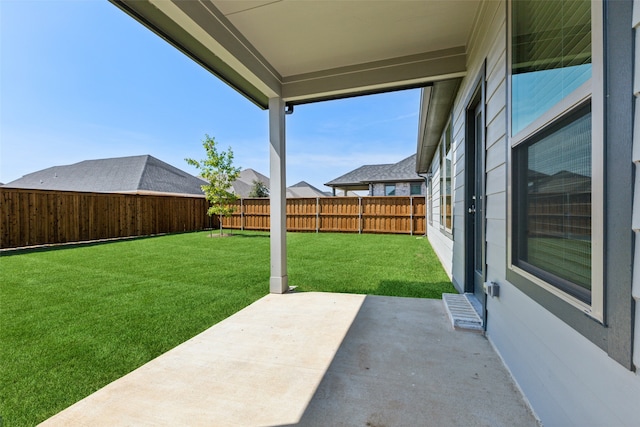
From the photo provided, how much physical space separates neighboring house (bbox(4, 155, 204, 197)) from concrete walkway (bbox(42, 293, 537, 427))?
17743 mm

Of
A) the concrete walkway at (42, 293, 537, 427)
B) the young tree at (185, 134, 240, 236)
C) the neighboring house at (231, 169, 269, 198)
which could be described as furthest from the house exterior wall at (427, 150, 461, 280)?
the neighboring house at (231, 169, 269, 198)

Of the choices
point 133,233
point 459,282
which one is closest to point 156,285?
point 459,282

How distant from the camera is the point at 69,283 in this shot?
401 cm

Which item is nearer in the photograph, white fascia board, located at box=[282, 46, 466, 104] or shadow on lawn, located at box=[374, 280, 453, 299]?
white fascia board, located at box=[282, 46, 466, 104]

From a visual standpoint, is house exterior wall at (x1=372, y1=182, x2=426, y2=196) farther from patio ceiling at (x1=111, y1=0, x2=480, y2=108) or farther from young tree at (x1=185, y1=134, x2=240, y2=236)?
patio ceiling at (x1=111, y1=0, x2=480, y2=108)

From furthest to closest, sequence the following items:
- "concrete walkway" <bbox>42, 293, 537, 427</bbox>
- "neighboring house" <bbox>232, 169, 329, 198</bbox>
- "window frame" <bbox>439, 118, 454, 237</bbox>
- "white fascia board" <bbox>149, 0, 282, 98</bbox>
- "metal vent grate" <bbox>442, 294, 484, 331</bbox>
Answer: "neighboring house" <bbox>232, 169, 329, 198</bbox> → "window frame" <bbox>439, 118, 454, 237</bbox> → "metal vent grate" <bbox>442, 294, 484, 331</bbox> → "white fascia board" <bbox>149, 0, 282, 98</bbox> → "concrete walkway" <bbox>42, 293, 537, 427</bbox>

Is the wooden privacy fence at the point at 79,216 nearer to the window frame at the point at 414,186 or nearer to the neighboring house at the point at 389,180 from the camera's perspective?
the neighboring house at the point at 389,180

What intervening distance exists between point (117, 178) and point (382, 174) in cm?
1801

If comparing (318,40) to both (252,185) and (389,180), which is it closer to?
(389,180)

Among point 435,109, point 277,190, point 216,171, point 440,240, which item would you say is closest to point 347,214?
point 216,171

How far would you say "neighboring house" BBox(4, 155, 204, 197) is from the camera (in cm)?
1777

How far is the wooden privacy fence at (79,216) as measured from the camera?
7132mm

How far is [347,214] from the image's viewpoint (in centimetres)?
1139

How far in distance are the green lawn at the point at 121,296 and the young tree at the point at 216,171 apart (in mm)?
4100
